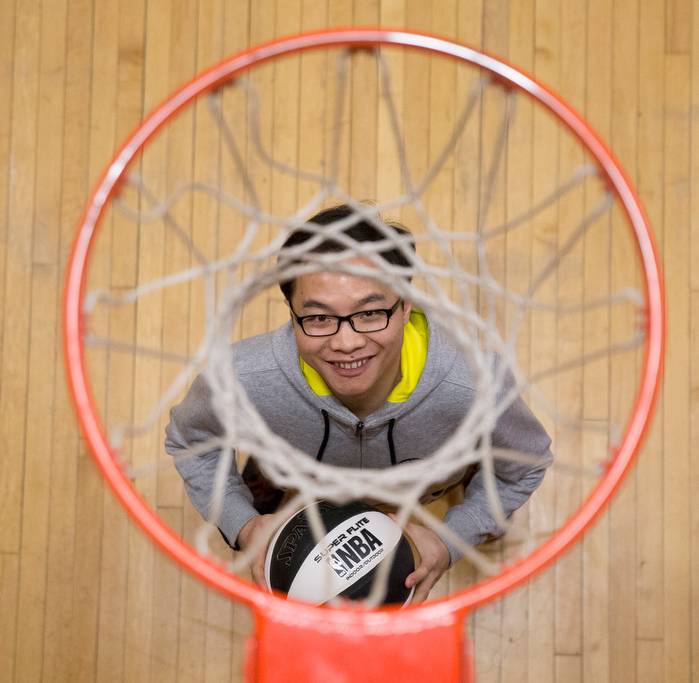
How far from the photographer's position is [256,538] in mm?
1424

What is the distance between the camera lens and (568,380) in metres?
1.79

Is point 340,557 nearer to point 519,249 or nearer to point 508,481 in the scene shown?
point 508,481

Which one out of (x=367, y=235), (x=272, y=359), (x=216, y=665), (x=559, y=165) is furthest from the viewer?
(x=559, y=165)

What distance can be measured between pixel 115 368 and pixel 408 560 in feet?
→ 2.73

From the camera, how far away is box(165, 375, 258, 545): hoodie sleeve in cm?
142

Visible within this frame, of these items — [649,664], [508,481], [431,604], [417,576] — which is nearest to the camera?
[431,604]

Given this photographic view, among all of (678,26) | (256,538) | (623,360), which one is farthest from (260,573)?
(678,26)

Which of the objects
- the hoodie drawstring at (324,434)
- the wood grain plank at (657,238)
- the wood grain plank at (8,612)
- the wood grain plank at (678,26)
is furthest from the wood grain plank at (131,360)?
the wood grain plank at (678,26)

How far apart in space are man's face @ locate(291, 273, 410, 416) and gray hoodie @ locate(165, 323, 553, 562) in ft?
0.17

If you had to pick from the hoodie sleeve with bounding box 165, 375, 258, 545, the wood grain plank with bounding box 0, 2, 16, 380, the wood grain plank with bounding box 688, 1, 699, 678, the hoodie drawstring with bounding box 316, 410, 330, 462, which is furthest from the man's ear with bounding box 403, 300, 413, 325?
the wood grain plank with bounding box 0, 2, 16, 380

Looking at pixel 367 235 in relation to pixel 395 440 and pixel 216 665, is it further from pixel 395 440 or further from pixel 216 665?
pixel 216 665

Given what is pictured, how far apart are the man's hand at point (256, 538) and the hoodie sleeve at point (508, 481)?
1.03ft

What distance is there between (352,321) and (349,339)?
0.03m

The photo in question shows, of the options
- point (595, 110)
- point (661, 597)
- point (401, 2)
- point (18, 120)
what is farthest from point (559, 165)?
point (18, 120)
